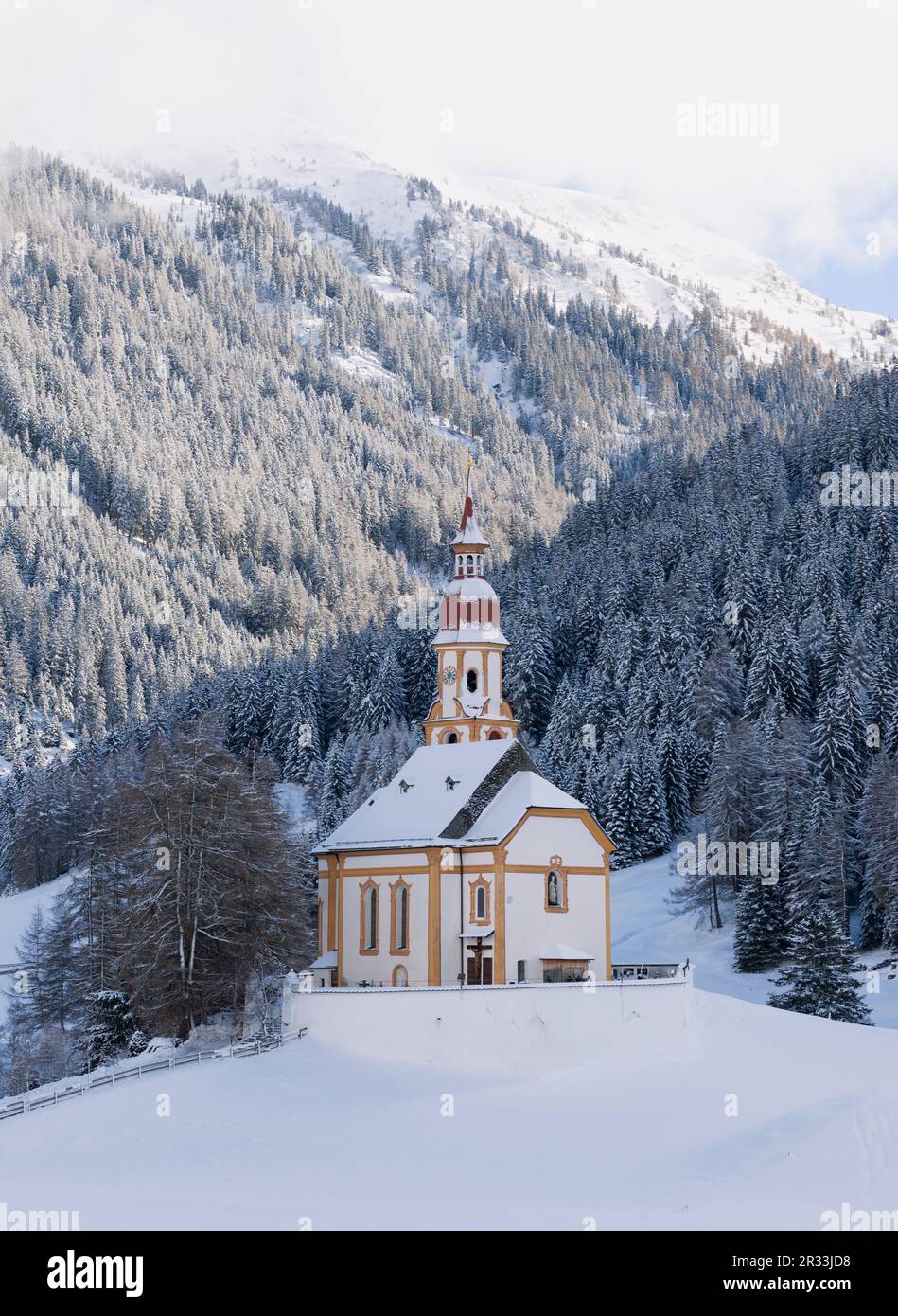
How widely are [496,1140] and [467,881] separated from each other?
13.5m

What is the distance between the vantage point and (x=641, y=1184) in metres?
41.0

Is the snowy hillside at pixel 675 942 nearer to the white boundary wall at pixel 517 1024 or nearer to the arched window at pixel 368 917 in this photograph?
the arched window at pixel 368 917

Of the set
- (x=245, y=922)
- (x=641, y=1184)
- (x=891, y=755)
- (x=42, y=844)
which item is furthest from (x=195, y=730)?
(x=42, y=844)

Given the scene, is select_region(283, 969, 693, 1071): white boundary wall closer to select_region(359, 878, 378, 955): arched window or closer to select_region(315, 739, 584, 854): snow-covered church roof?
select_region(359, 878, 378, 955): arched window

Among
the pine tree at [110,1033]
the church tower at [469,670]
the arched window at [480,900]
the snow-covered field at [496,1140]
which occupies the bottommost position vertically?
the snow-covered field at [496,1140]

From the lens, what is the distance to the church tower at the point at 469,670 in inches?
2613

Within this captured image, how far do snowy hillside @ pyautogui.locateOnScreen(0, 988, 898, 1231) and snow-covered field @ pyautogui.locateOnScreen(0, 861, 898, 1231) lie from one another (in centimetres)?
7

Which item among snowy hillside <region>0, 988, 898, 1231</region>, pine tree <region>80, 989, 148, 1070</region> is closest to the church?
snowy hillside <region>0, 988, 898, 1231</region>

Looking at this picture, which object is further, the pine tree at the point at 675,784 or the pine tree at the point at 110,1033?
the pine tree at the point at 675,784

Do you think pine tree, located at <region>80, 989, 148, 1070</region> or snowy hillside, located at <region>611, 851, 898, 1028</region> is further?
snowy hillside, located at <region>611, 851, 898, 1028</region>

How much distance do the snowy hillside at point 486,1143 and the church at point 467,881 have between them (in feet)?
18.3

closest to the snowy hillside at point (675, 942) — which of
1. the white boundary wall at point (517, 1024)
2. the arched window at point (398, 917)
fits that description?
the arched window at point (398, 917)

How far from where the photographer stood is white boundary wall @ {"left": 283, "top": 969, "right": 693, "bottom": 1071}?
49.8 m
